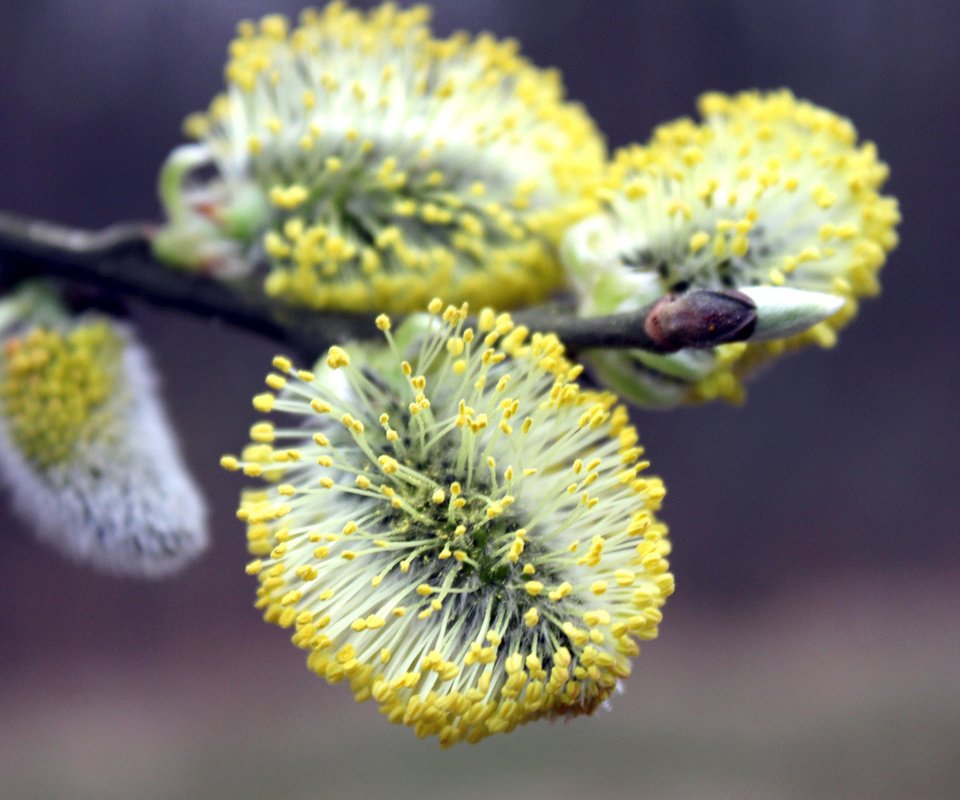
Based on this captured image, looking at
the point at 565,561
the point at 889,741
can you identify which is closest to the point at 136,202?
the point at 565,561

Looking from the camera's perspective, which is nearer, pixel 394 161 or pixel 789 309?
pixel 789 309

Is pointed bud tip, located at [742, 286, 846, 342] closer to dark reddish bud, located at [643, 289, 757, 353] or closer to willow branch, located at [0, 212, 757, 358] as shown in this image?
dark reddish bud, located at [643, 289, 757, 353]

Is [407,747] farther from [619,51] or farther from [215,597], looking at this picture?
[619,51]

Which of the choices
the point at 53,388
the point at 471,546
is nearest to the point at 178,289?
the point at 53,388

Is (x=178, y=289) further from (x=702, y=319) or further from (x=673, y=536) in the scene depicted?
(x=673, y=536)

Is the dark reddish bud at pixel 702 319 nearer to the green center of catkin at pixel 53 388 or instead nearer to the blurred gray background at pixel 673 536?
the green center of catkin at pixel 53 388

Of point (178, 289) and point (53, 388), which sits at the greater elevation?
point (178, 289)
